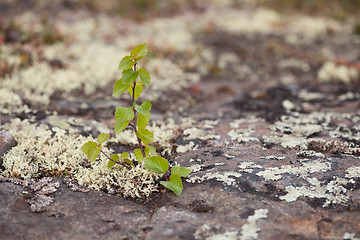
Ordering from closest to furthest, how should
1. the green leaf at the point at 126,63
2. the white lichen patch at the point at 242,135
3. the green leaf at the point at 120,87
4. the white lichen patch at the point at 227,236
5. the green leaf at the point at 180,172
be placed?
the white lichen patch at the point at 227,236 → the green leaf at the point at 126,63 → the green leaf at the point at 120,87 → the green leaf at the point at 180,172 → the white lichen patch at the point at 242,135

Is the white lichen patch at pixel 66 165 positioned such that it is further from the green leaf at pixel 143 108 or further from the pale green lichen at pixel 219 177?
the green leaf at pixel 143 108

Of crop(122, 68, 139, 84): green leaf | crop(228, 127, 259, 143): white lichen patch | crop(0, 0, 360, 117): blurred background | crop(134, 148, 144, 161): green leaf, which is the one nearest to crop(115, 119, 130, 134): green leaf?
crop(122, 68, 139, 84): green leaf

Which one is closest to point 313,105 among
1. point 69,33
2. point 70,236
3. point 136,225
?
point 136,225

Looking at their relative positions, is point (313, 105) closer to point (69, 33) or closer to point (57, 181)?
point (57, 181)

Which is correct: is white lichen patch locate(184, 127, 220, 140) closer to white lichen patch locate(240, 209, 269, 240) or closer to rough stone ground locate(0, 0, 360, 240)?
rough stone ground locate(0, 0, 360, 240)

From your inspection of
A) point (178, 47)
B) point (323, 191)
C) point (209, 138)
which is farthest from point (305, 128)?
point (178, 47)

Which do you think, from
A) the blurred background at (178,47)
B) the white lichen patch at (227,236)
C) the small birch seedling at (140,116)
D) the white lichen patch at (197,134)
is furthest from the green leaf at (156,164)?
the blurred background at (178,47)
